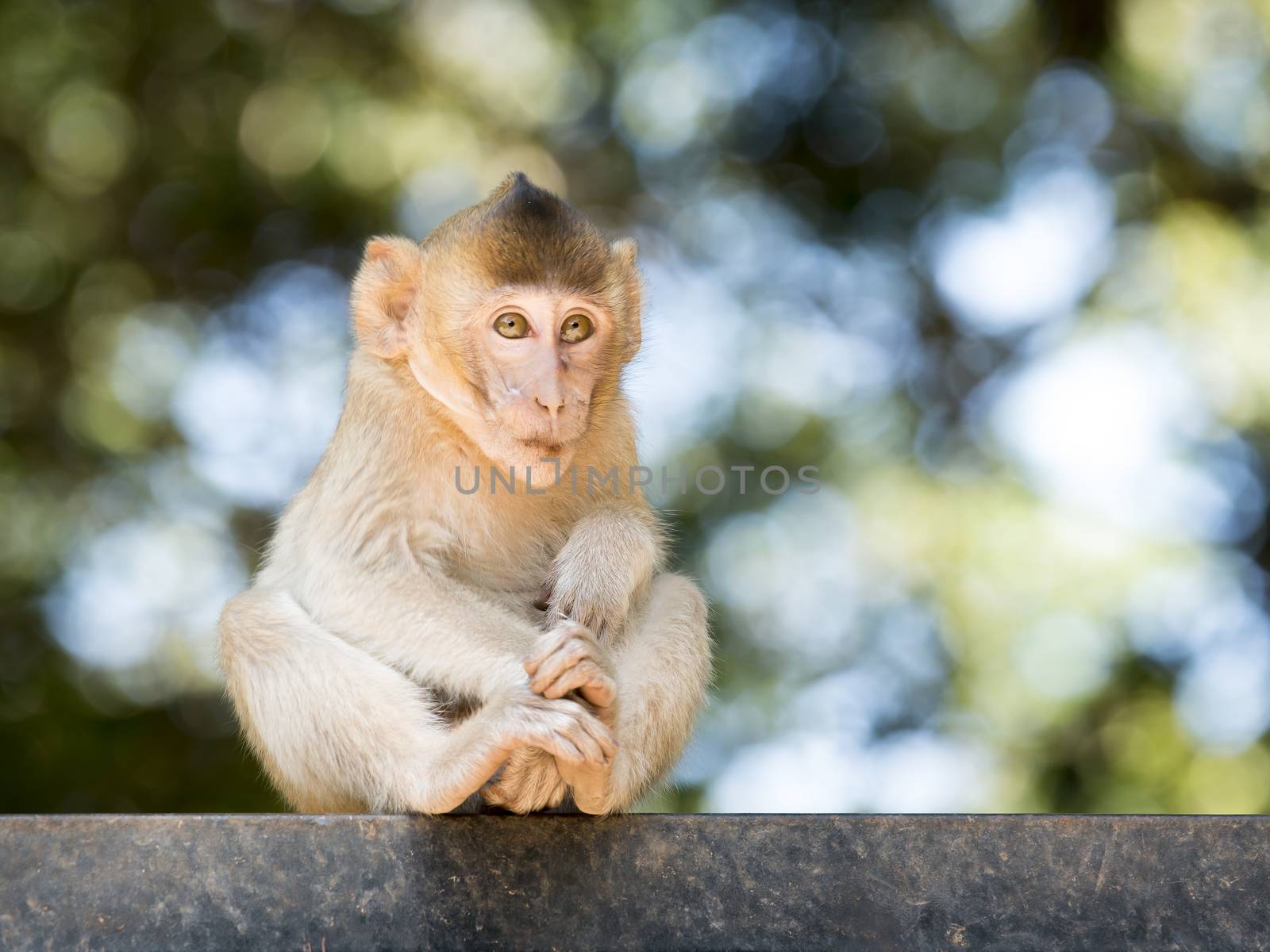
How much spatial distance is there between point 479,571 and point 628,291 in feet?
2.88

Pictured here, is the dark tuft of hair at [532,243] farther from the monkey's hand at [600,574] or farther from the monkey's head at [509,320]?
the monkey's hand at [600,574]

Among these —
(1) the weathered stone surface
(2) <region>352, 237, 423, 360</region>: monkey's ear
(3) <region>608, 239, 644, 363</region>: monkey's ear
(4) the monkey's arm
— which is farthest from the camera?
(3) <region>608, 239, 644, 363</region>: monkey's ear

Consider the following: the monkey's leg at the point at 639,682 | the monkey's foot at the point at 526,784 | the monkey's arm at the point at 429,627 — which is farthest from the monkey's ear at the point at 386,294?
the monkey's foot at the point at 526,784

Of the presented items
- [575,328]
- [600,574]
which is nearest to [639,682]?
[600,574]

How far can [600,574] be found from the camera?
10.6 feet

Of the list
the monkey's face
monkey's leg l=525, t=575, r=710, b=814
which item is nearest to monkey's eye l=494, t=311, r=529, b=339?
the monkey's face

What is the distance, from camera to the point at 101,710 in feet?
22.0

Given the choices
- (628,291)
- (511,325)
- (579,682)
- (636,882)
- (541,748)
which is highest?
(628,291)

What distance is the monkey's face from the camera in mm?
3242

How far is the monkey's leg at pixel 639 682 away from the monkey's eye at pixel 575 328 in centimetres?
67

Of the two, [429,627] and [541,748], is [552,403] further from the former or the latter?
[541,748]

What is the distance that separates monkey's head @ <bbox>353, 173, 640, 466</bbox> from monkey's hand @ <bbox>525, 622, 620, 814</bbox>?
2.25 ft

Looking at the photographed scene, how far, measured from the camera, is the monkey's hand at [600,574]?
3.19 meters

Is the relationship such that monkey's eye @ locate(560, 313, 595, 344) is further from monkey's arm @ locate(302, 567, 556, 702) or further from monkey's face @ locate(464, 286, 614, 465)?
monkey's arm @ locate(302, 567, 556, 702)
